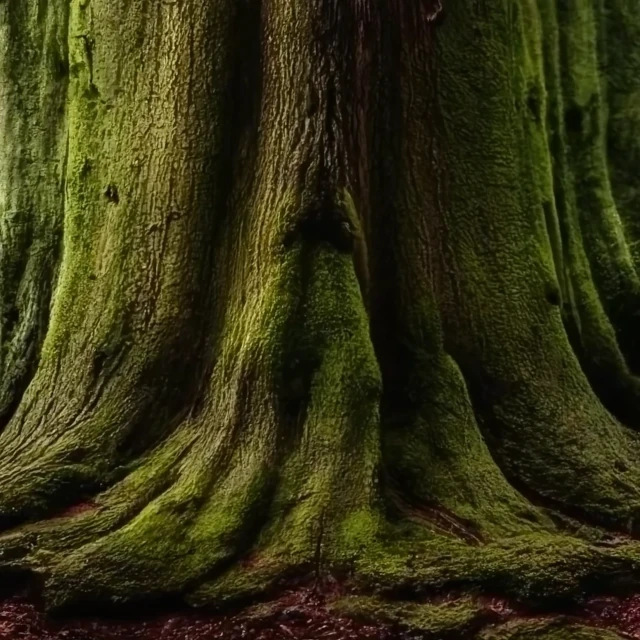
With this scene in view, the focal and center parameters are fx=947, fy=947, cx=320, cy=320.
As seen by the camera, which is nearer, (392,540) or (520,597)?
(520,597)

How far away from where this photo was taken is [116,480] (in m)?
3.06

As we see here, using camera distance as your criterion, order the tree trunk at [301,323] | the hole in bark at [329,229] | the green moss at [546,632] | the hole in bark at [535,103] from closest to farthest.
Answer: the green moss at [546,632] → the tree trunk at [301,323] → the hole in bark at [329,229] → the hole in bark at [535,103]

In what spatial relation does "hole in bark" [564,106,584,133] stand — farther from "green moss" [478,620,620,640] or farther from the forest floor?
"green moss" [478,620,620,640]

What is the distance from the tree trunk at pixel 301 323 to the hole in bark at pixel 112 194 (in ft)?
0.07

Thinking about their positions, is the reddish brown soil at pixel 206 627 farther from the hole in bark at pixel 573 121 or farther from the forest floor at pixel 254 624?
the hole in bark at pixel 573 121

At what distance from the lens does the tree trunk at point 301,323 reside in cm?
277

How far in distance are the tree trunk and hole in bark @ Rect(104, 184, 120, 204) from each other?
20 millimetres

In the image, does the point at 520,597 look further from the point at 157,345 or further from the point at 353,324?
the point at 157,345

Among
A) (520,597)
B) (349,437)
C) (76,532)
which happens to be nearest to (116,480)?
(76,532)

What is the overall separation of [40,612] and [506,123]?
236cm

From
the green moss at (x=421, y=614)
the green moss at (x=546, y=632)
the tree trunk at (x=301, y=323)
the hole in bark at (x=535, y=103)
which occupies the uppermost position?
the hole in bark at (x=535, y=103)

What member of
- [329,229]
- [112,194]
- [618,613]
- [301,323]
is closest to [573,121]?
[329,229]

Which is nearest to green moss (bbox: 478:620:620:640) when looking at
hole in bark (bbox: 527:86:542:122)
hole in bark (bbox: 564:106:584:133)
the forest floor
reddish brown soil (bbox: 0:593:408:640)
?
the forest floor

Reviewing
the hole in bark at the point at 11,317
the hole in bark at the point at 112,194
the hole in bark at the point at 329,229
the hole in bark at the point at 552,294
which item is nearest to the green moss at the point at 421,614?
the hole in bark at the point at 329,229
